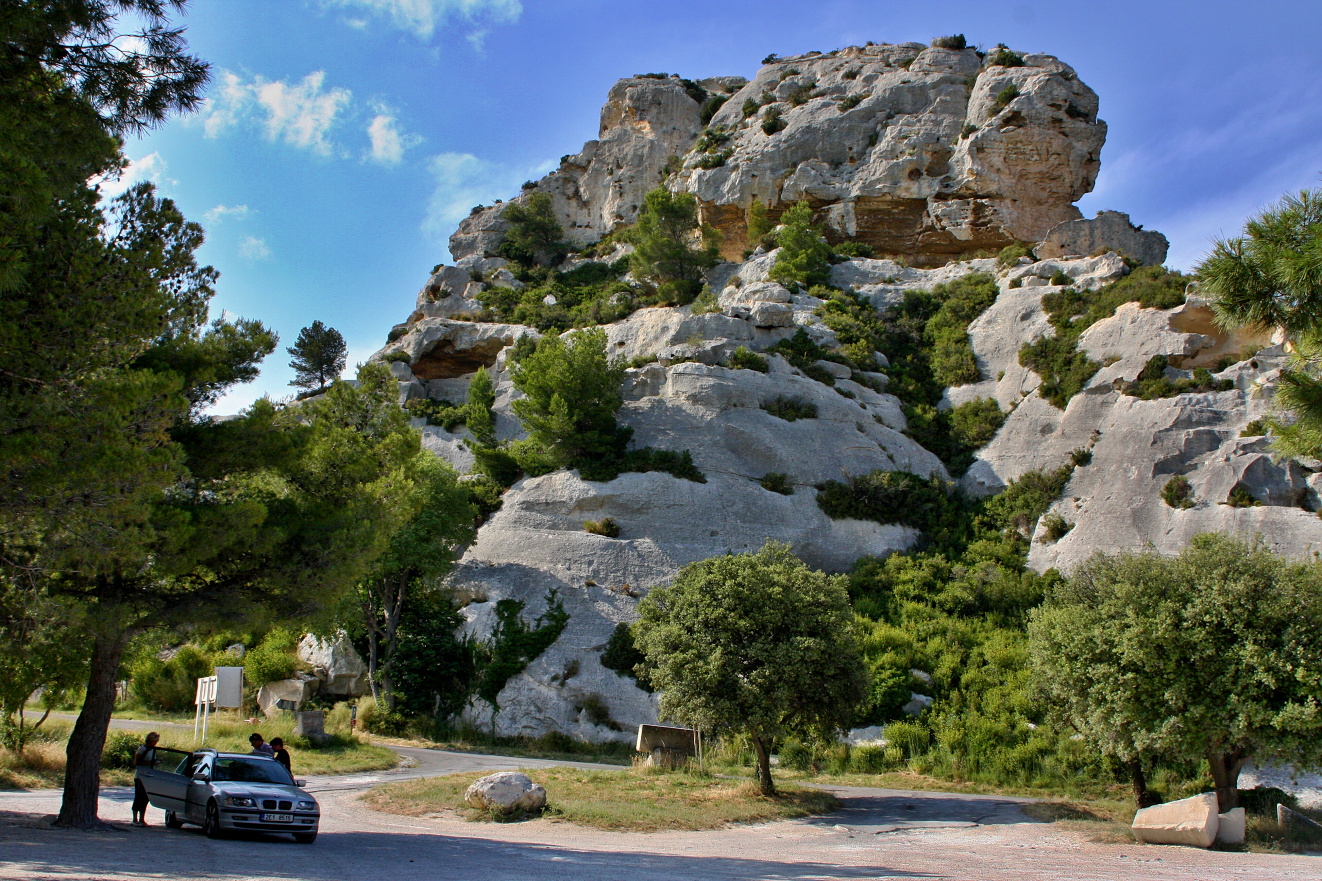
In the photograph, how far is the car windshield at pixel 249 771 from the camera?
12133 millimetres

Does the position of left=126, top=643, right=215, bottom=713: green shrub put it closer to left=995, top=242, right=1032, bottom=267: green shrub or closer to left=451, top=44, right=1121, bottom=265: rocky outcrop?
left=451, top=44, right=1121, bottom=265: rocky outcrop

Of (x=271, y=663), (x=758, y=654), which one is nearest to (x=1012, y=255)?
(x=758, y=654)

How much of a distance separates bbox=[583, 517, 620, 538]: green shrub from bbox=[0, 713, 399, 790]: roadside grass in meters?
11.6

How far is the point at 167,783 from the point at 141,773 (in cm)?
77

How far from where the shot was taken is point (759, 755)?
680 inches

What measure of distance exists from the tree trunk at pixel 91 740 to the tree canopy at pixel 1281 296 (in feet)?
51.9

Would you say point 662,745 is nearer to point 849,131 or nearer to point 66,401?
point 66,401

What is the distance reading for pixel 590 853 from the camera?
11.2m

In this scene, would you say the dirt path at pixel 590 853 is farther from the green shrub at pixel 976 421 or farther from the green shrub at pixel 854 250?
the green shrub at pixel 854 250

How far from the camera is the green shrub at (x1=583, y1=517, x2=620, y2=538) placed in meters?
32.0

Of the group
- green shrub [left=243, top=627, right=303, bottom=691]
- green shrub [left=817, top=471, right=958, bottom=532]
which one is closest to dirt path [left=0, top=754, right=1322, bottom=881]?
green shrub [left=243, top=627, right=303, bottom=691]

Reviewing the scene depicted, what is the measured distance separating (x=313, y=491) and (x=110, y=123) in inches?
249

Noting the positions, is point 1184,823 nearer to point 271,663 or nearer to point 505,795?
point 505,795

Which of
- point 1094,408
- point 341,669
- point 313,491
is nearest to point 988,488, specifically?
point 1094,408
